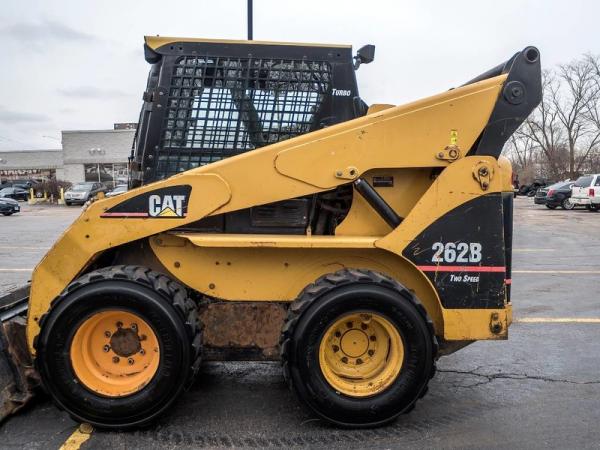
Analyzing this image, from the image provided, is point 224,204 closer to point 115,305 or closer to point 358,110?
point 115,305

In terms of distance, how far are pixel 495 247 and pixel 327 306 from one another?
1.22m

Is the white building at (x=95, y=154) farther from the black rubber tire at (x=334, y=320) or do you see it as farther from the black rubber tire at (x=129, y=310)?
the black rubber tire at (x=334, y=320)

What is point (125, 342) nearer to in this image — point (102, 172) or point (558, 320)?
point (558, 320)

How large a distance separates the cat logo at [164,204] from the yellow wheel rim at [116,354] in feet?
2.25

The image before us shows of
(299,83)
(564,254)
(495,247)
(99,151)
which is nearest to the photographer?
(495,247)

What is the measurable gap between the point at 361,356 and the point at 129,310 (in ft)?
5.06

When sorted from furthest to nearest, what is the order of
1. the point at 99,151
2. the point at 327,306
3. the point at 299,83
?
1. the point at 99,151
2. the point at 299,83
3. the point at 327,306

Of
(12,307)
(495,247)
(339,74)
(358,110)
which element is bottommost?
(12,307)

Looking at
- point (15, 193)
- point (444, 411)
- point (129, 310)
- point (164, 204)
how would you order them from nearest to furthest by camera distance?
1. point (129, 310)
2. point (164, 204)
3. point (444, 411)
4. point (15, 193)

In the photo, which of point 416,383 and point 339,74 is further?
point 339,74

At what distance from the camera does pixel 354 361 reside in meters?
3.69

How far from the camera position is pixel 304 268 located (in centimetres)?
376

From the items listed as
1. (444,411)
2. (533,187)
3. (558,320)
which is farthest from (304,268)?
(533,187)

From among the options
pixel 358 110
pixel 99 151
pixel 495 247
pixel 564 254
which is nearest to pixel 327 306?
pixel 495 247
